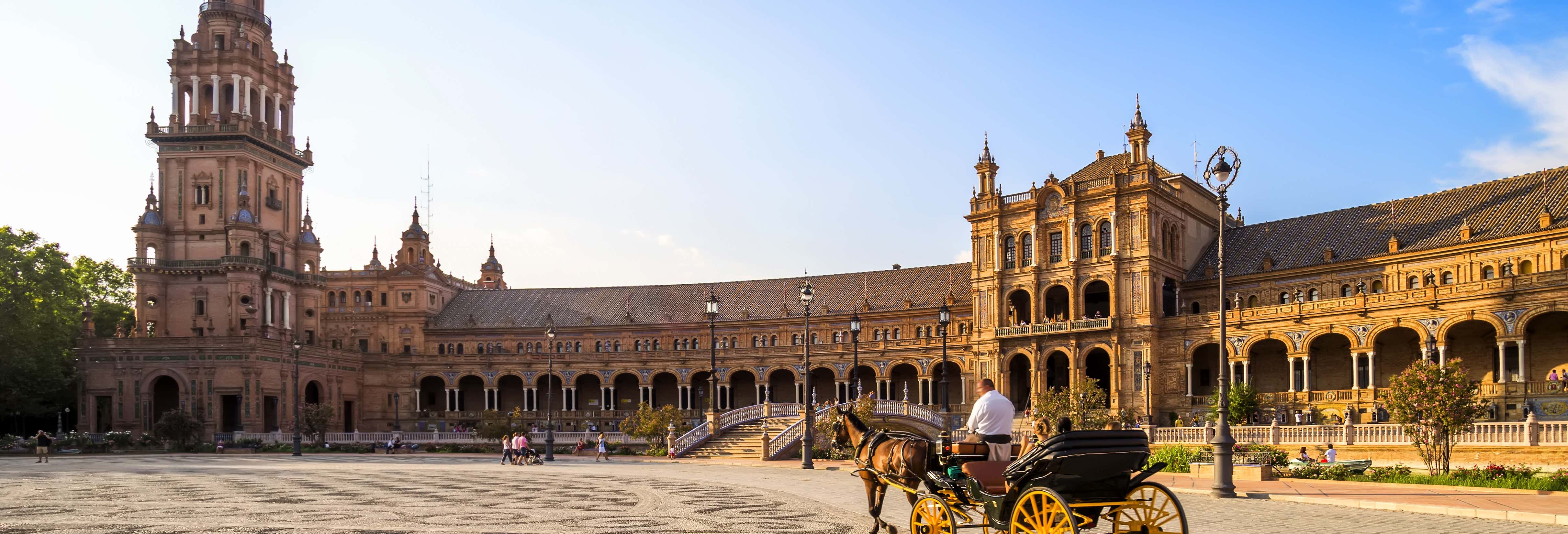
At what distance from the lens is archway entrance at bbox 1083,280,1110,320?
2512 inches

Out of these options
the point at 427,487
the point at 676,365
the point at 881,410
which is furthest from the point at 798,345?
the point at 427,487

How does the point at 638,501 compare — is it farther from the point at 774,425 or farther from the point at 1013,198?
the point at 1013,198

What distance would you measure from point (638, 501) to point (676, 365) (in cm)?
5915

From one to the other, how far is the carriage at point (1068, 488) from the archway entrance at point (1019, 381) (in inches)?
2116

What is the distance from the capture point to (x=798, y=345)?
80.6m

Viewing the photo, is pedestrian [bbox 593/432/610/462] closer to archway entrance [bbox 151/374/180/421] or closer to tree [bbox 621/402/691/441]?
tree [bbox 621/402/691/441]

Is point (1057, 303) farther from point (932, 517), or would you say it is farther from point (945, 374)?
point (932, 517)

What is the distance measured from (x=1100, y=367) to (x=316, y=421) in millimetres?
44105

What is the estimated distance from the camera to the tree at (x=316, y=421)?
68688mm

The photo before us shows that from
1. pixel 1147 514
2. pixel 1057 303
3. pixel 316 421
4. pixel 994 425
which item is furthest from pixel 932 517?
pixel 316 421

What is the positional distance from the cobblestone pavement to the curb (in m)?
0.34

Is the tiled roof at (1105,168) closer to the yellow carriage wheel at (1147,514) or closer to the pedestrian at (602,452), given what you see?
the pedestrian at (602,452)

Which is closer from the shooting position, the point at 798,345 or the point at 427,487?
the point at 427,487

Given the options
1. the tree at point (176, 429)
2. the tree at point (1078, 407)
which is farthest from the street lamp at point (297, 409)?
the tree at point (1078, 407)
